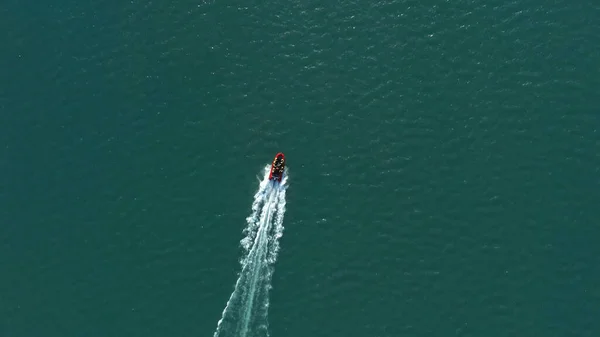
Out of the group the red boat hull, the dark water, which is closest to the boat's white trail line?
the red boat hull

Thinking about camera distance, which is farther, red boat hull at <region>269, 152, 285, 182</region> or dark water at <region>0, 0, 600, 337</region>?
red boat hull at <region>269, 152, 285, 182</region>

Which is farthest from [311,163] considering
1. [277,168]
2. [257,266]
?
[257,266]

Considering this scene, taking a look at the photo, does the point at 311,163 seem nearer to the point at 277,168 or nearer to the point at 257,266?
the point at 277,168

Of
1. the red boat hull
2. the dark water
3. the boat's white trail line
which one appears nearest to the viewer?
the boat's white trail line

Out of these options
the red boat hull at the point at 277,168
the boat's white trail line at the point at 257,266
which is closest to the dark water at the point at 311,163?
the boat's white trail line at the point at 257,266

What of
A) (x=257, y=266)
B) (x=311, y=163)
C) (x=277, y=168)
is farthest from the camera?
(x=311, y=163)

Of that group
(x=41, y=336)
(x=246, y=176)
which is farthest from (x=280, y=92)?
(x=41, y=336)

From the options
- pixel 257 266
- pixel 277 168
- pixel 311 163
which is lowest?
pixel 257 266

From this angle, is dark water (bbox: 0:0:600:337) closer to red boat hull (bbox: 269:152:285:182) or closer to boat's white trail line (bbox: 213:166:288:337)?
boat's white trail line (bbox: 213:166:288:337)
